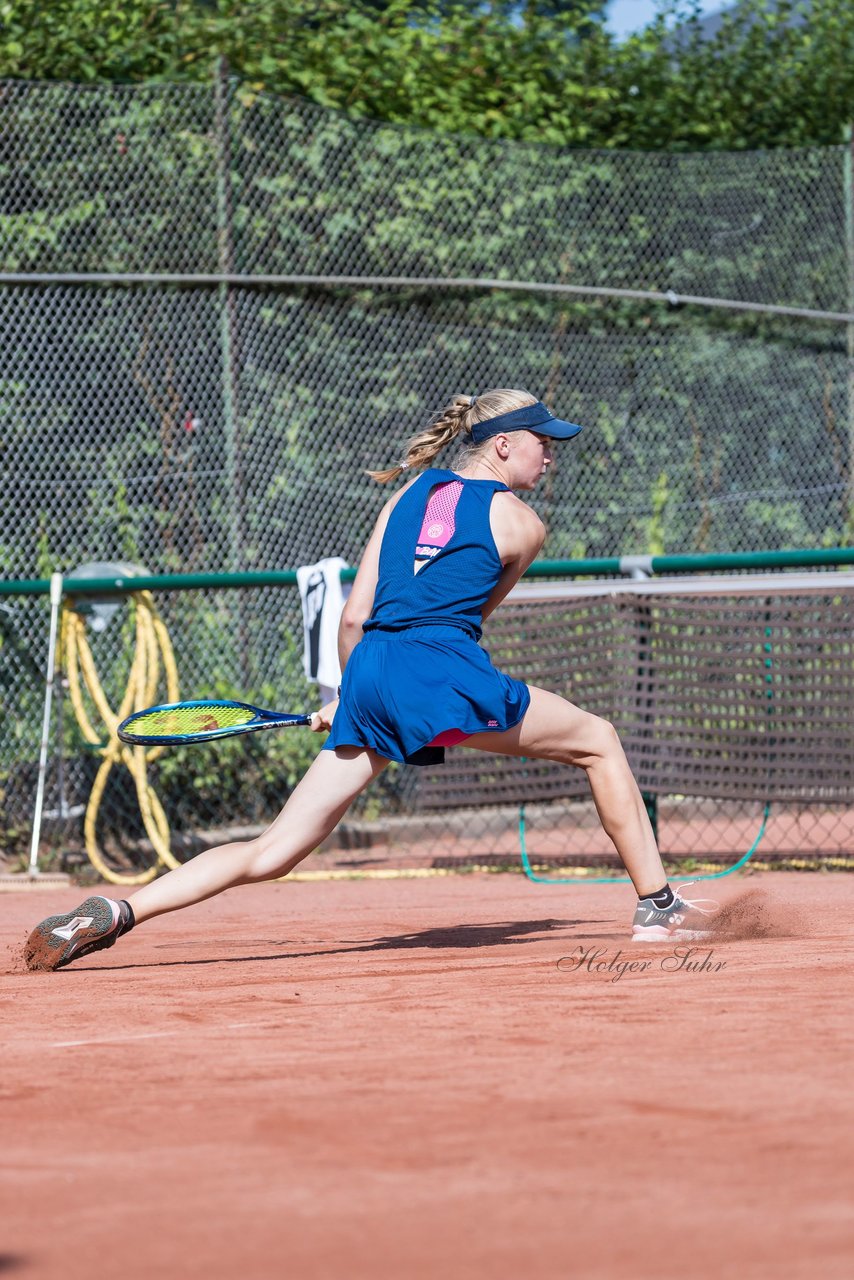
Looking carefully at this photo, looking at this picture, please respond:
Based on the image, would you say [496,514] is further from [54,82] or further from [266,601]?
[54,82]

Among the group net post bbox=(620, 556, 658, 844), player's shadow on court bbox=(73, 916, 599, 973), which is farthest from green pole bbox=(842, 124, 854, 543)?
player's shadow on court bbox=(73, 916, 599, 973)

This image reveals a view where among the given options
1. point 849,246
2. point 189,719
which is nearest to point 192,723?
point 189,719

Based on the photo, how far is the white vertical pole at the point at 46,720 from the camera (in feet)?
26.1

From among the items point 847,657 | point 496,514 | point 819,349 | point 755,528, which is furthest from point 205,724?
point 819,349

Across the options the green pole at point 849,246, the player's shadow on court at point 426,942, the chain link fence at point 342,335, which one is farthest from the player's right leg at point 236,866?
the green pole at point 849,246

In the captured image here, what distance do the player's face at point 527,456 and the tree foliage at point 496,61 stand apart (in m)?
5.68

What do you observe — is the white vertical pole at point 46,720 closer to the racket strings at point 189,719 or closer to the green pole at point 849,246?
the racket strings at point 189,719

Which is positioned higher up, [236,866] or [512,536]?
[512,536]

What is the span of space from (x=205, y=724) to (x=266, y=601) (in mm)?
3581

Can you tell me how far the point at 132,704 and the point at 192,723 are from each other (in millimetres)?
2713

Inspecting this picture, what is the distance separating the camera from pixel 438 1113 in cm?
305

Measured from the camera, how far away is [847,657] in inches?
293

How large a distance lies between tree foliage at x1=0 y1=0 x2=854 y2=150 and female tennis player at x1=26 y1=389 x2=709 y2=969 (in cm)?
570

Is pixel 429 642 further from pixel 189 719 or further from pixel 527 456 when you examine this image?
pixel 189 719
